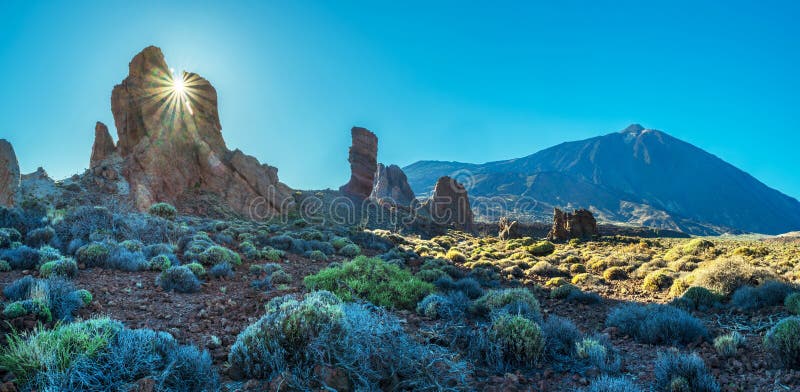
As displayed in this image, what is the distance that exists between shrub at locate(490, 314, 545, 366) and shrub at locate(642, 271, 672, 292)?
9362mm

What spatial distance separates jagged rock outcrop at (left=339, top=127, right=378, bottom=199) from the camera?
62.7 m

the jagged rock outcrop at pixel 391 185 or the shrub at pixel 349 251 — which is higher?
the jagged rock outcrop at pixel 391 185

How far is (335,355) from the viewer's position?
360cm

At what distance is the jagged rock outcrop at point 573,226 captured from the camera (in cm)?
3141

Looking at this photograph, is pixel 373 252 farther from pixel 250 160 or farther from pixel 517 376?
pixel 250 160

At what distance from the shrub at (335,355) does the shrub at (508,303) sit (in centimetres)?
274

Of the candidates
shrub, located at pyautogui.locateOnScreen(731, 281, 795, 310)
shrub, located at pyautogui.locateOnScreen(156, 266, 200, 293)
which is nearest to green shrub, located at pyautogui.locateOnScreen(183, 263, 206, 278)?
shrub, located at pyautogui.locateOnScreen(156, 266, 200, 293)

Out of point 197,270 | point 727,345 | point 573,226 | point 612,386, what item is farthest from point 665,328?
point 573,226

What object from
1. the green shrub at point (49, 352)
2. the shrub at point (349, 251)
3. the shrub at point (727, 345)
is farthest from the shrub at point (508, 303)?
the shrub at point (349, 251)

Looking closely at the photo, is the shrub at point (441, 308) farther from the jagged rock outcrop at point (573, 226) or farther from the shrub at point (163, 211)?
the jagged rock outcrop at point (573, 226)

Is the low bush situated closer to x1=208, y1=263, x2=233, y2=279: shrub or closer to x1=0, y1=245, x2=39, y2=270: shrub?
x1=0, y1=245, x2=39, y2=270: shrub

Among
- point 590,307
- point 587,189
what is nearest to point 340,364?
point 590,307

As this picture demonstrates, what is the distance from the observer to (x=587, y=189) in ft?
540

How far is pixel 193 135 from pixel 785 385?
39599mm
